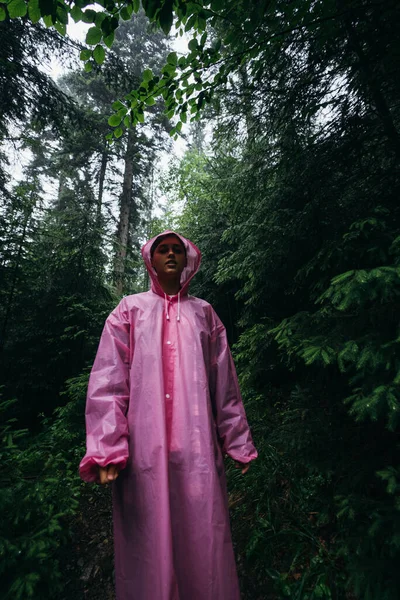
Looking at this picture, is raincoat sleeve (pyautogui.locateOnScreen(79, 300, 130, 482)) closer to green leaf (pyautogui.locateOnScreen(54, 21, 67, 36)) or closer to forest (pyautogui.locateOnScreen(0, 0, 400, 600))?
forest (pyautogui.locateOnScreen(0, 0, 400, 600))

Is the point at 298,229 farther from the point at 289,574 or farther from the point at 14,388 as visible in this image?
the point at 14,388

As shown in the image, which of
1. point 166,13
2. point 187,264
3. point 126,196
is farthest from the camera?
point 126,196

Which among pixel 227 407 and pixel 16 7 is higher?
pixel 16 7

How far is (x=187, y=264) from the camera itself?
2967mm

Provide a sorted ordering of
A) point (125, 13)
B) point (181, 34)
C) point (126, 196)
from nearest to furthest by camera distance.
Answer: point (125, 13)
point (181, 34)
point (126, 196)

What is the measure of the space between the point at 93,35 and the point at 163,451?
284 cm

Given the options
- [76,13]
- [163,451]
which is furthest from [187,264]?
[76,13]

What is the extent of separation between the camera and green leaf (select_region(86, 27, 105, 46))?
1.84m

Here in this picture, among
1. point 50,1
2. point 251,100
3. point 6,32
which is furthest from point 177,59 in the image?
point 6,32

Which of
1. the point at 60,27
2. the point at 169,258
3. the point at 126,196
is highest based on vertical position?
the point at 126,196

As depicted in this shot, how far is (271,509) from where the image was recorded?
317 cm

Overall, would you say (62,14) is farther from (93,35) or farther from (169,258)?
(169,258)

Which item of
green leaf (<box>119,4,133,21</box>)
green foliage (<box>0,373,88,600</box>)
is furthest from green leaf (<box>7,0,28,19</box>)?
green foliage (<box>0,373,88,600</box>)

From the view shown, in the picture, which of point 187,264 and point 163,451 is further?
point 187,264
